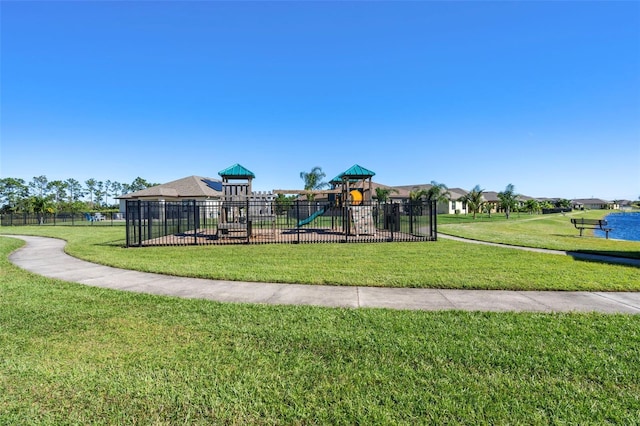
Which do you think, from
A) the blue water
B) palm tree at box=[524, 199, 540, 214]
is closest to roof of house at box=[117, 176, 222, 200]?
the blue water

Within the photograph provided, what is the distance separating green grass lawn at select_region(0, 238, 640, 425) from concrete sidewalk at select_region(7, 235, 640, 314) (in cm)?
43

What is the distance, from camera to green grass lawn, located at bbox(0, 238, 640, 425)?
2451 millimetres

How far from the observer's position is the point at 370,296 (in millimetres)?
5578

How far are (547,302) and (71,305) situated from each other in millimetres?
8197

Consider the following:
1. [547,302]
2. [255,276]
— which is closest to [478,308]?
[547,302]

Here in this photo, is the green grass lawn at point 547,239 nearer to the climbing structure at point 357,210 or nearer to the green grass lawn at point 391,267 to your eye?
the green grass lawn at point 391,267

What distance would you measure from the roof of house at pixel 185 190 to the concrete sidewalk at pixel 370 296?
27393 millimetres

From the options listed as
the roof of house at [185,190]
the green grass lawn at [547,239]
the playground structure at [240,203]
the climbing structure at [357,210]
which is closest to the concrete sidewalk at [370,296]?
the green grass lawn at [547,239]

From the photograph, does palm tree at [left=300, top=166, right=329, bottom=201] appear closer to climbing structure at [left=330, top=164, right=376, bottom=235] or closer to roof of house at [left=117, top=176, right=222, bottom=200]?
roof of house at [left=117, top=176, right=222, bottom=200]

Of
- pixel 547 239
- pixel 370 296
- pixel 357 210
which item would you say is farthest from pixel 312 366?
pixel 547 239

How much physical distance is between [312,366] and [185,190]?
127ft

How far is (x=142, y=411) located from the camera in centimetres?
247

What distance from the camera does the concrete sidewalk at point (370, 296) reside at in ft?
16.4

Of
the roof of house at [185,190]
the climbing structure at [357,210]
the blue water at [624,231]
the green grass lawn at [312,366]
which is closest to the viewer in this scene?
the green grass lawn at [312,366]
